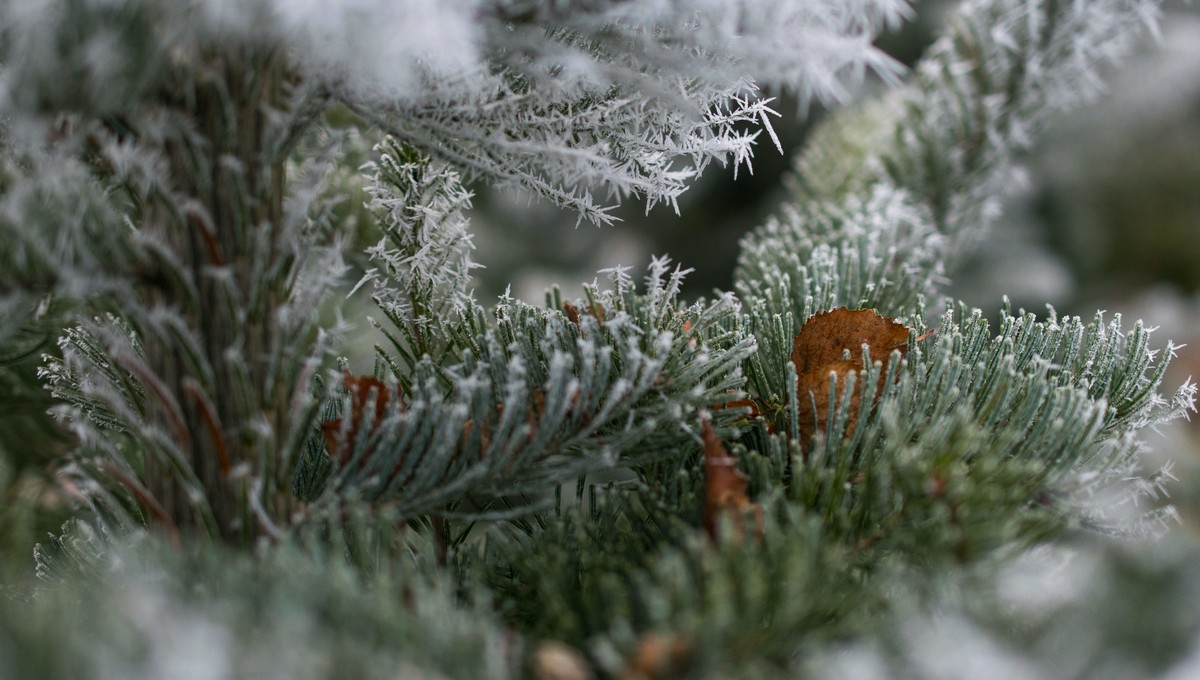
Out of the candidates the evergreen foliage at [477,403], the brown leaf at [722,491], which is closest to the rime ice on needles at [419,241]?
the evergreen foliage at [477,403]

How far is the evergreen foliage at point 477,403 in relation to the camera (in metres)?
0.20

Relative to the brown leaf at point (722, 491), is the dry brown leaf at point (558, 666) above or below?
below

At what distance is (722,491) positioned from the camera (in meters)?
0.27

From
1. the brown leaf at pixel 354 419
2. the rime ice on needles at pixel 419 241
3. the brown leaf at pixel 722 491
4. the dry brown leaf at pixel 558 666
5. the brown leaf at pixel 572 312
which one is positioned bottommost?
the dry brown leaf at pixel 558 666

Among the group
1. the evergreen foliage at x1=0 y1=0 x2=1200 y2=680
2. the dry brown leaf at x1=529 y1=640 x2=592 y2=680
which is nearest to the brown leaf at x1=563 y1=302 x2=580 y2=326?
the evergreen foliage at x1=0 y1=0 x2=1200 y2=680

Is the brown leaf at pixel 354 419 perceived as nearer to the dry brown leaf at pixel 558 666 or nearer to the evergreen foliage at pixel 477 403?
the evergreen foliage at pixel 477 403

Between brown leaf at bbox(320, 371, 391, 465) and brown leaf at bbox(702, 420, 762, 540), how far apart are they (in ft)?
0.37

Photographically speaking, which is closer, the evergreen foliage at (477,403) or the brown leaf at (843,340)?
the evergreen foliage at (477,403)

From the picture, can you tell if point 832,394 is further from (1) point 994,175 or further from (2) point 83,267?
(1) point 994,175

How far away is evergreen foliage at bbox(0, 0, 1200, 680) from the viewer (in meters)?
0.20

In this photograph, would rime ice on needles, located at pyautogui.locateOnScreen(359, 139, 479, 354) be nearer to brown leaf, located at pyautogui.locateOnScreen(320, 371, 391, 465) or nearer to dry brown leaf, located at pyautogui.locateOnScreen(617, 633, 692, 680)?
brown leaf, located at pyautogui.locateOnScreen(320, 371, 391, 465)

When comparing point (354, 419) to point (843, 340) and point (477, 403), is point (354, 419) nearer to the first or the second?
point (477, 403)

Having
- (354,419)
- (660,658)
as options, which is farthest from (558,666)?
(354,419)

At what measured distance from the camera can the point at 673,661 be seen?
0.20m
